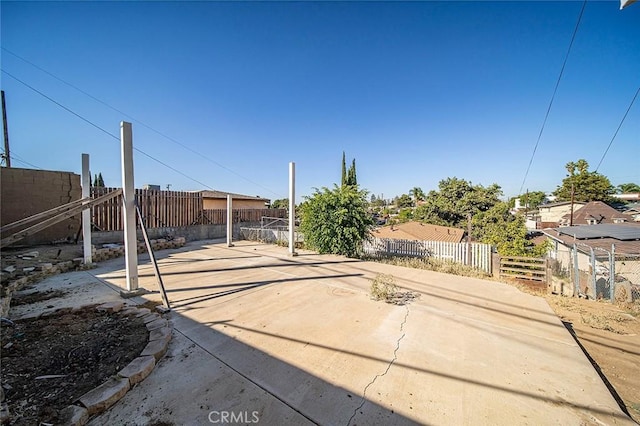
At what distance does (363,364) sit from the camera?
269cm

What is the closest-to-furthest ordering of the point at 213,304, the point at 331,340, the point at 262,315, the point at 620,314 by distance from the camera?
the point at 331,340 → the point at 262,315 → the point at 213,304 → the point at 620,314

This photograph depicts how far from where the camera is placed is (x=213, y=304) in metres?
4.35

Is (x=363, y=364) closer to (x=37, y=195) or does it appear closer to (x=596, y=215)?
(x=37, y=195)

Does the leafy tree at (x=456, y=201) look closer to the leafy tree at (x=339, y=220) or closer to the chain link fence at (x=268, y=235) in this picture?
the leafy tree at (x=339, y=220)

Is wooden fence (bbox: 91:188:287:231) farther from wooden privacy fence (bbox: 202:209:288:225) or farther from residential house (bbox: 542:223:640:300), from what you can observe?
residential house (bbox: 542:223:640:300)

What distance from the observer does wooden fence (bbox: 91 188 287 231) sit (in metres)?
10.2

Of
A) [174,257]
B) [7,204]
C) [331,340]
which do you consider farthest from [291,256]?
[7,204]

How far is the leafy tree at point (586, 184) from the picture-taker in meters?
32.3

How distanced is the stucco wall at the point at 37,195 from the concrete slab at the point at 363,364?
21.5 ft

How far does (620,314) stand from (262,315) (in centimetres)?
724

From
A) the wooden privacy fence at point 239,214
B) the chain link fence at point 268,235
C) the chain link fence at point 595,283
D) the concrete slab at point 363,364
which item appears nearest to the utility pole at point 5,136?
the wooden privacy fence at point 239,214

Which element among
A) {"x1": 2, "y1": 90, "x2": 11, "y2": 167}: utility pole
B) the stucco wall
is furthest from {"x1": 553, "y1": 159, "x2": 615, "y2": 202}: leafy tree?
{"x1": 2, "y1": 90, "x2": 11, "y2": 167}: utility pole

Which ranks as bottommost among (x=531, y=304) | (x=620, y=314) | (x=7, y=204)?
(x=620, y=314)

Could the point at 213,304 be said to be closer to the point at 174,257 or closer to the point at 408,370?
the point at 408,370
